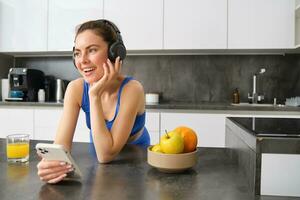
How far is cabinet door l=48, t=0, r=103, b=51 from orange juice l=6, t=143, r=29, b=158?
2.11m

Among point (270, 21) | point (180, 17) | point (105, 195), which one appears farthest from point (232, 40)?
A: point (105, 195)

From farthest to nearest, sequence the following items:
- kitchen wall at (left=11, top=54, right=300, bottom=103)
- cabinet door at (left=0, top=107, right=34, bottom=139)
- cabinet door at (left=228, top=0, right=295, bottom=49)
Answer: kitchen wall at (left=11, top=54, right=300, bottom=103)
cabinet door at (left=0, top=107, right=34, bottom=139)
cabinet door at (left=228, top=0, right=295, bottom=49)

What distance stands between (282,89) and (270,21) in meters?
0.74

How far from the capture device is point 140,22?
274 centimetres

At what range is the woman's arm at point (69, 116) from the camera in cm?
107

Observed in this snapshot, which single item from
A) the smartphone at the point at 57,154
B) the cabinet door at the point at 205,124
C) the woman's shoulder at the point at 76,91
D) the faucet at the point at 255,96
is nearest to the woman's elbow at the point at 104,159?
the smartphone at the point at 57,154

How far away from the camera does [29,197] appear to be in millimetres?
607

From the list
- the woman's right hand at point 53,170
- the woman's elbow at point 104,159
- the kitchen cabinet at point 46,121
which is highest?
the woman's right hand at point 53,170

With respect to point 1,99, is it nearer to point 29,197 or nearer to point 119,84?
point 119,84

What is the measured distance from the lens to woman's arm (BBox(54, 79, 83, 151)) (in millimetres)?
1071

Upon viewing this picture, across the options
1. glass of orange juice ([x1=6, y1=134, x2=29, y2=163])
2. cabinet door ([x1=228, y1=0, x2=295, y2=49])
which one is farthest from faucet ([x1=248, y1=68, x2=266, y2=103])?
glass of orange juice ([x1=6, y1=134, x2=29, y2=163])

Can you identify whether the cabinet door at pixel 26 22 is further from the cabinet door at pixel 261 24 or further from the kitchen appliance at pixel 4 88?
the cabinet door at pixel 261 24

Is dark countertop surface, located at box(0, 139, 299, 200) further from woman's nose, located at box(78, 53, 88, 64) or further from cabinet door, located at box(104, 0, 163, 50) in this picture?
cabinet door, located at box(104, 0, 163, 50)

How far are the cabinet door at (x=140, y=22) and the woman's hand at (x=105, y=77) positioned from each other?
174cm
